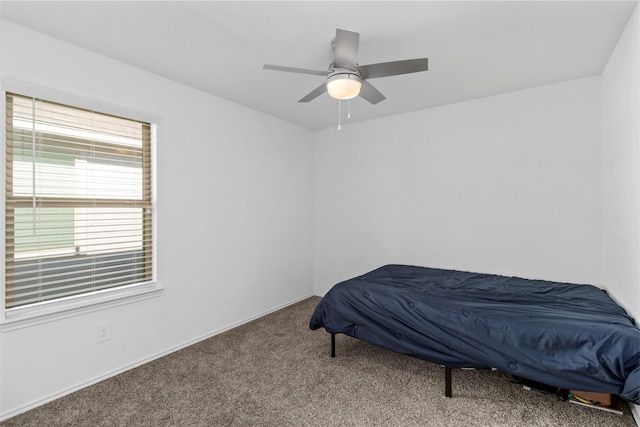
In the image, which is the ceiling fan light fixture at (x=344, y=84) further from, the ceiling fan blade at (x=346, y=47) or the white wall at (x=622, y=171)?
the white wall at (x=622, y=171)

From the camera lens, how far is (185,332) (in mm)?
2953

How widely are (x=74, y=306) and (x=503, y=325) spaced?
9.58ft

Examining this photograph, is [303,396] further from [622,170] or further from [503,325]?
[622,170]

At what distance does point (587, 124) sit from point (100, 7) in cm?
385

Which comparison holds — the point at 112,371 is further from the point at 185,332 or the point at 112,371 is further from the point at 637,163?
the point at 637,163

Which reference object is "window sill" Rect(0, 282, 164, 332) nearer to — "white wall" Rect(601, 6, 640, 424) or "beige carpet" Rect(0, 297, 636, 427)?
"beige carpet" Rect(0, 297, 636, 427)

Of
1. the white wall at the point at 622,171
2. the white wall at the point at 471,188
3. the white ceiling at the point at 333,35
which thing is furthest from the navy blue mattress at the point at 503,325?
the white ceiling at the point at 333,35

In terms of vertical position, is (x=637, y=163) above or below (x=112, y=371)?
above

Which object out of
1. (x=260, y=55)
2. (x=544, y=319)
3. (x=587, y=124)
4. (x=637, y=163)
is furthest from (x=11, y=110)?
(x=587, y=124)

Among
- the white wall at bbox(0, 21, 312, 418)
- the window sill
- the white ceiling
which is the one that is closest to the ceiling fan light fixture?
the white ceiling

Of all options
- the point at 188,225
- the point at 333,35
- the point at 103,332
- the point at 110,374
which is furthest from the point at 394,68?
the point at 110,374

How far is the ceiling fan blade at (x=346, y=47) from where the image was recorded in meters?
1.75

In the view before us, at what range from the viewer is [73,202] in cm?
226

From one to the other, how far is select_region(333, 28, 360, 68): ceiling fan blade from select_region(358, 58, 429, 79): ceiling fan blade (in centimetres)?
10
